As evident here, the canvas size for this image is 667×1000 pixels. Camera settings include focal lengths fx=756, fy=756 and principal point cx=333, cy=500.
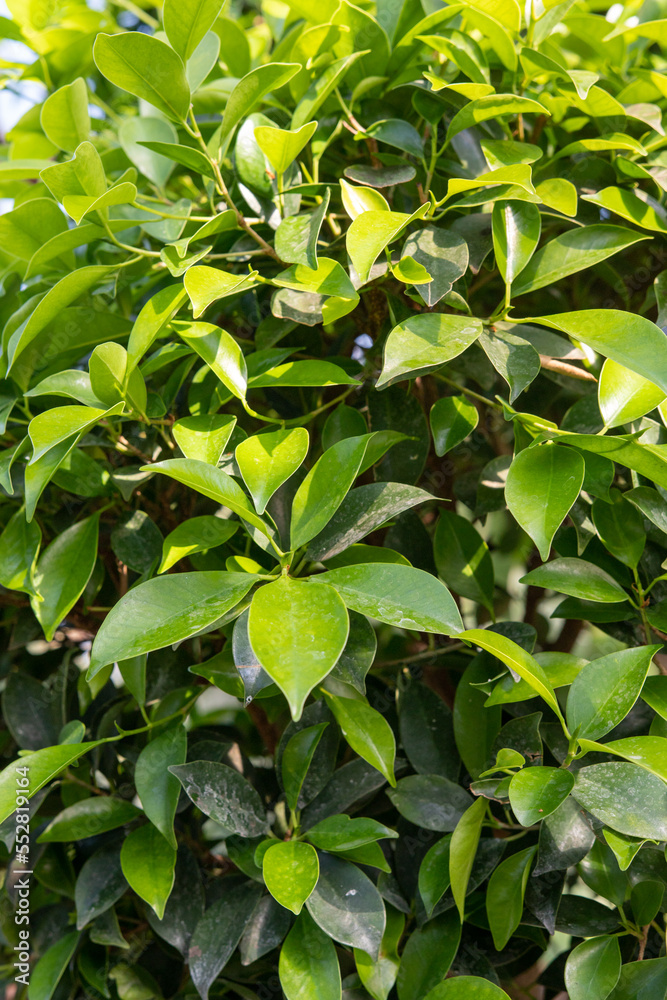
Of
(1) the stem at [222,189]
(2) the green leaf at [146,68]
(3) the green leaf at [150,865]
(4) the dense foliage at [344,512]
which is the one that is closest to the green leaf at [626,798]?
(4) the dense foliage at [344,512]

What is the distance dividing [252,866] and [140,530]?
0.97 ft

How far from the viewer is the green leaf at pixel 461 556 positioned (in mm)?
676

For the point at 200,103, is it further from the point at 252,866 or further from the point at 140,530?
the point at 252,866

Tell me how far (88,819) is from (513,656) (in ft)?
1.40

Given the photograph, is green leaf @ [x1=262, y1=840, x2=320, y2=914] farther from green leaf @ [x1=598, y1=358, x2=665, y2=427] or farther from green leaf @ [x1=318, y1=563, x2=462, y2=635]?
green leaf @ [x1=598, y1=358, x2=665, y2=427]

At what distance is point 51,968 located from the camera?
691 millimetres

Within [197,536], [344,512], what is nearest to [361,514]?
[344,512]

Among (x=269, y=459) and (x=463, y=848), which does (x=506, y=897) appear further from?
(x=269, y=459)

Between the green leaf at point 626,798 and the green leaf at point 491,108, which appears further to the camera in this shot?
the green leaf at point 491,108

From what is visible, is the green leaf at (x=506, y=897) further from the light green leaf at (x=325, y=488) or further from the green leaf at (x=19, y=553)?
the green leaf at (x=19, y=553)

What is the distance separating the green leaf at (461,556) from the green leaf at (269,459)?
0.21m

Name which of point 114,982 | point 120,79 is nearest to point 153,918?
point 114,982

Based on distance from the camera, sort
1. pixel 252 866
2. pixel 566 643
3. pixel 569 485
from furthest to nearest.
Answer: pixel 566 643, pixel 252 866, pixel 569 485

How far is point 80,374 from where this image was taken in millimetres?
614
